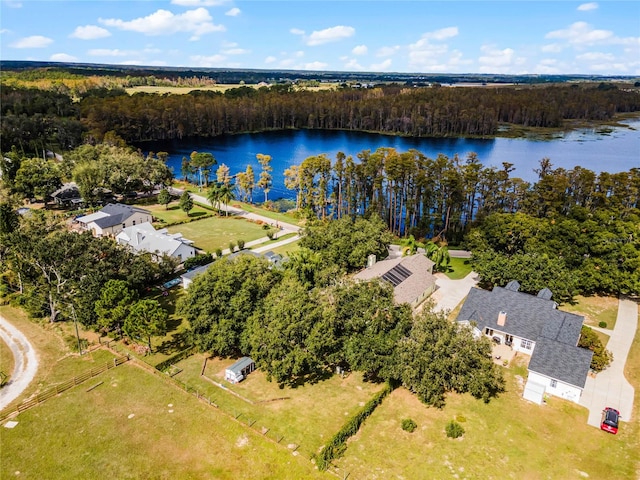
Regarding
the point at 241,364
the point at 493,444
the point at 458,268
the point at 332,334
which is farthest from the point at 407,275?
the point at 493,444

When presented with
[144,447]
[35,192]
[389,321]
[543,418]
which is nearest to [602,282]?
[543,418]

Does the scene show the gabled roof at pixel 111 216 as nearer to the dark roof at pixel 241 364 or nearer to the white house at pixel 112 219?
the white house at pixel 112 219

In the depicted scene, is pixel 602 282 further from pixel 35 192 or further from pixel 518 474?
pixel 35 192

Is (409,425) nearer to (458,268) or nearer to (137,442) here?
(137,442)

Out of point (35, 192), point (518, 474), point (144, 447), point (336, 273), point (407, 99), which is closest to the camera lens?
point (518, 474)

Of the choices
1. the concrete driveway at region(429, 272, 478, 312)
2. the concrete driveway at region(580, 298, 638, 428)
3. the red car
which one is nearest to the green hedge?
the red car

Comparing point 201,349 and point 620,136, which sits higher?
point 620,136

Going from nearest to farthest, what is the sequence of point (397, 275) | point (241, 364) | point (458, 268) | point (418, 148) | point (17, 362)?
point (241, 364), point (17, 362), point (397, 275), point (458, 268), point (418, 148)
